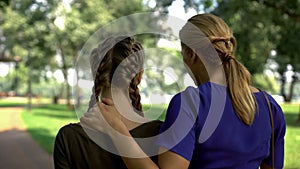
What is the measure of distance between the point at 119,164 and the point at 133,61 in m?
0.41

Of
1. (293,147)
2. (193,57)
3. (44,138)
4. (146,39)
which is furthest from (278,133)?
(44,138)

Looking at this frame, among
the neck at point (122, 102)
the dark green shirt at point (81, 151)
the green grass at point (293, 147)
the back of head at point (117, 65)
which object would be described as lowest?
the green grass at point (293, 147)

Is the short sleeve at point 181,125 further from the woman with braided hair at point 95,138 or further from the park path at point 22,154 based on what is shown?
the park path at point 22,154

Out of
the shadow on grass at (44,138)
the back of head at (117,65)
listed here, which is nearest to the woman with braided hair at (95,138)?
the back of head at (117,65)

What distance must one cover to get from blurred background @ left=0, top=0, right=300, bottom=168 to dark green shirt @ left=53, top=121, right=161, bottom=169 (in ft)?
0.35

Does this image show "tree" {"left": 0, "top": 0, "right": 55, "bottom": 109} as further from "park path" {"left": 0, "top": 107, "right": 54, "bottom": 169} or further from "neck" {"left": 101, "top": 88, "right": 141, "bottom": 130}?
"neck" {"left": 101, "top": 88, "right": 141, "bottom": 130}

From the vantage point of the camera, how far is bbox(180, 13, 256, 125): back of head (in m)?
1.49

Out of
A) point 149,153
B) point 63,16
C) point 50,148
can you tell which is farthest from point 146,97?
point 63,16

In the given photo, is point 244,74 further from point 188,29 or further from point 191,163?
point 191,163

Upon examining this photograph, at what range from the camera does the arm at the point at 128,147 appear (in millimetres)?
1387

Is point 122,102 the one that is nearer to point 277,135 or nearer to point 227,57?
point 227,57

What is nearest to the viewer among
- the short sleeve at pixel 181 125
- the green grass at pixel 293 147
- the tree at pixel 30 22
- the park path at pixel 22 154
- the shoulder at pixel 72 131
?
the short sleeve at pixel 181 125

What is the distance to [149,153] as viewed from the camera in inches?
58.8

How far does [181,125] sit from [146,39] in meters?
2.58
